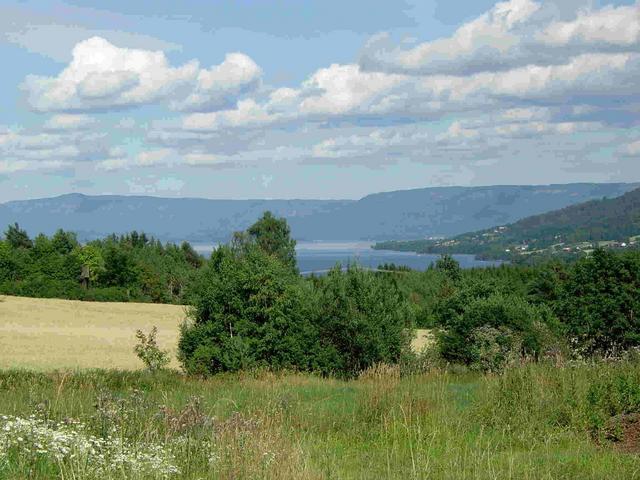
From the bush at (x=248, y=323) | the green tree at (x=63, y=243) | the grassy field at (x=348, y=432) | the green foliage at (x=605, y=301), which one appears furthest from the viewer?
the green tree at (x=63, y=243)

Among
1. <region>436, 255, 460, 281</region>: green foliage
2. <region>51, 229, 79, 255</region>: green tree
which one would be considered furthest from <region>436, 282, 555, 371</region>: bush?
<region>51, 229, 79, 255</region>: green tree

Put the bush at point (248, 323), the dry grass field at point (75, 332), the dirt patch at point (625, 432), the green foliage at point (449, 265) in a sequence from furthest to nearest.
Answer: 1. the green foliage at point (449, 265)
2. the dry grass field at point (75, 332)
3. the bush at point (248, 323)
4. the dirt patch at point (625, 432)

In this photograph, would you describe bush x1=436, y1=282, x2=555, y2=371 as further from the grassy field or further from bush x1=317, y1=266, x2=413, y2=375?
the grassy field

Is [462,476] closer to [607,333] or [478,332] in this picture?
[478,332]

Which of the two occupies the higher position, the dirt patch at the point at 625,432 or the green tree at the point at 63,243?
the green tree at the point at 63,243

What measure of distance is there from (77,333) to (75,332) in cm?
84

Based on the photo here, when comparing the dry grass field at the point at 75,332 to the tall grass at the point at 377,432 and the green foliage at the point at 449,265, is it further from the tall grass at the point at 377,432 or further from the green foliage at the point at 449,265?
the green foliage at the point at 449,265

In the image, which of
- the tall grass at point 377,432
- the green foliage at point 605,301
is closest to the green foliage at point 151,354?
the tall grass at point 377,432

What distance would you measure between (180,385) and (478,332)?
12.1 metres

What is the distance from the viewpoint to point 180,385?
747 inches

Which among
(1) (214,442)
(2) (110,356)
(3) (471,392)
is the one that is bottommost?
(2) (110,356)

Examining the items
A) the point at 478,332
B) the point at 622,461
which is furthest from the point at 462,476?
the point at 478,332

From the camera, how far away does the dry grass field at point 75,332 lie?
40.1 meters

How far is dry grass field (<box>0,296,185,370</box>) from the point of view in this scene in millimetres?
40125
